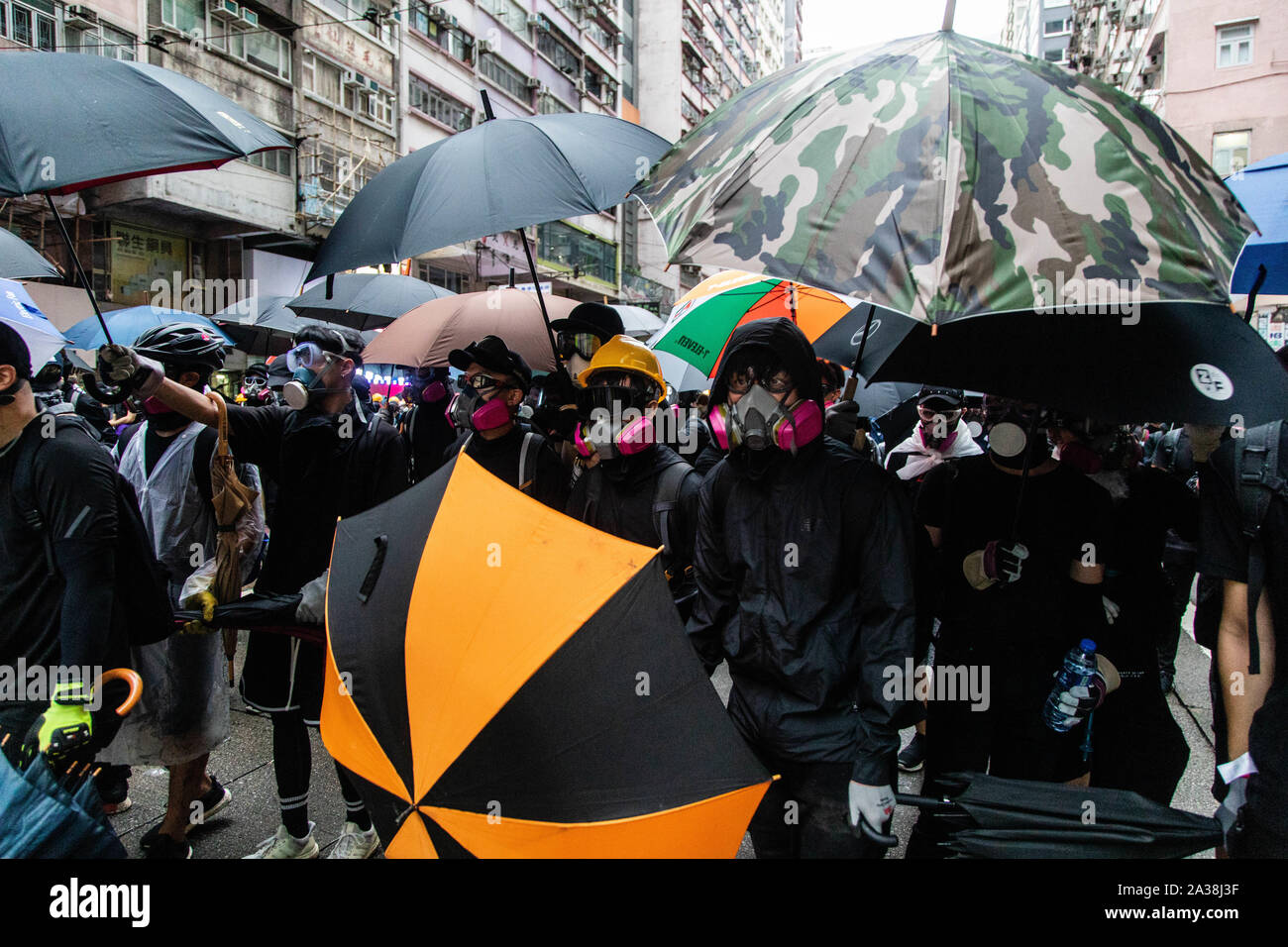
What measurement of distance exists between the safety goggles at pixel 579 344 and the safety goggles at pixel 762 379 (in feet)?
4.47

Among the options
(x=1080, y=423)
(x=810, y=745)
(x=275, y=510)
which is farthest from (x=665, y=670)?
(x=275, y=510)

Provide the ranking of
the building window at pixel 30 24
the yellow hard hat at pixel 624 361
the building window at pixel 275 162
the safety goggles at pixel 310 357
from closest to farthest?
1. the yellow hard hat at pixel 624 361
2. the safety goggles at pixel 310 357
3. the building window at pixel 30 24
4. the building window at pixel 275 162

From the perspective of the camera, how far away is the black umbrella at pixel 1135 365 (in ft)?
6.73

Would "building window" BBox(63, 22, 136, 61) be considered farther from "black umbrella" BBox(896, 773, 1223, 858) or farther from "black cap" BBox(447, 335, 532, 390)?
"black umbrella" BBox(896, 773, 1223, 858)

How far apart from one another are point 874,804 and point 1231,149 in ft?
95.0

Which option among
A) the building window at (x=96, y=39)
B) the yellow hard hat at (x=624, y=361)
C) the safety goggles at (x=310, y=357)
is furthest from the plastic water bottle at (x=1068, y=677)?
the building window at (x=96, y=39)

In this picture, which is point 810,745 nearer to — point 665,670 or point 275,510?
point 665,670

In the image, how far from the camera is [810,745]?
216 centimetres

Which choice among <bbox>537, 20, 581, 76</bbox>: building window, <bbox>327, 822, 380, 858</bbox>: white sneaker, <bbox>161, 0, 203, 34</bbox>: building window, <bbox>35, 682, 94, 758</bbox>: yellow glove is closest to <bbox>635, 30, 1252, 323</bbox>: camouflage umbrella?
<bbox>35, 682, 94, 758</bbox>: yellow glove

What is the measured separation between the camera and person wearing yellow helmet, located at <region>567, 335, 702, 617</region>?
2.92 m

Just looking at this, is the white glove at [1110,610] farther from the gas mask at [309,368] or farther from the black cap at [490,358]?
the gas mask at [309,368]

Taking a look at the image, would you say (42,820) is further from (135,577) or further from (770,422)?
(770,422)
